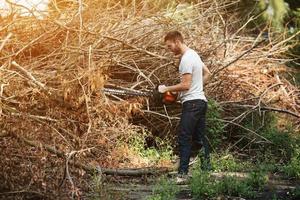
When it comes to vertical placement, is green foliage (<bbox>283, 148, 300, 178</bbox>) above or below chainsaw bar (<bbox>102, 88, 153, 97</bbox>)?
below

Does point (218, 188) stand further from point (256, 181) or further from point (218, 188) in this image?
point (256, 181)

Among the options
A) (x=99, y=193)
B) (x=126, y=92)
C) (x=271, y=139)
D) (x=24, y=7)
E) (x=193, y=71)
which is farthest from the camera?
(x=271, y=139)

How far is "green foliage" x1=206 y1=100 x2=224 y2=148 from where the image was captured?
868 cm

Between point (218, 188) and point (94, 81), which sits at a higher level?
point (94, 81)

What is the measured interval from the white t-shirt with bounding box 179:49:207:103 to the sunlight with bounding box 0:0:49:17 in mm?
1786

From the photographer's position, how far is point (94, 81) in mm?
5656

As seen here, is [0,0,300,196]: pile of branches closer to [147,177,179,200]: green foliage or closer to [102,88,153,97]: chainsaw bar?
[102,88,153,97]: chainsaw bar

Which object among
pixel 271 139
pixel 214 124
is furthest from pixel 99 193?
pixel 271 139

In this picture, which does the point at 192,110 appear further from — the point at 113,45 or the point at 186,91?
the point at 113,45

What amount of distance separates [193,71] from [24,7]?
221cm

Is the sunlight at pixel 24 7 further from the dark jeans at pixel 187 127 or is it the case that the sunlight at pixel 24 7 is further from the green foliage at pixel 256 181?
the green foliage at pixel 256 181

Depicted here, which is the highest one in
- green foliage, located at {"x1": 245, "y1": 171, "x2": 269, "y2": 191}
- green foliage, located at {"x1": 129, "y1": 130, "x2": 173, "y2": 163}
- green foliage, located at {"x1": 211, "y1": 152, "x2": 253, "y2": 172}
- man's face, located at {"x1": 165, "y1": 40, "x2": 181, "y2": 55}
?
man's face, located at {"x1": 165, "y1": 40, "x2": 181, "y2": 55}

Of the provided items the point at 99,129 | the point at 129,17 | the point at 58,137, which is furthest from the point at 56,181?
the point at 129,17

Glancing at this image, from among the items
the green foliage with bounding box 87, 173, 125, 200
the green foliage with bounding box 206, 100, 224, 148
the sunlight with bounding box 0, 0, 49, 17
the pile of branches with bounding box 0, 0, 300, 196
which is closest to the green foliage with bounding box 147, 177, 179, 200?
the green foliage with bounding box 87, 173, 125, 200
